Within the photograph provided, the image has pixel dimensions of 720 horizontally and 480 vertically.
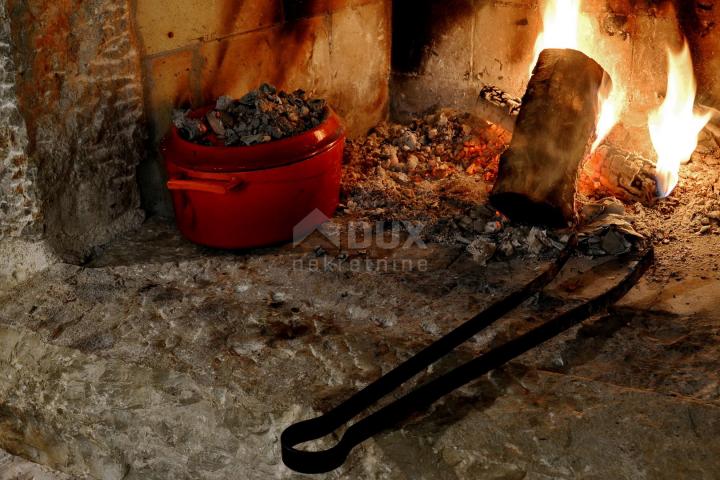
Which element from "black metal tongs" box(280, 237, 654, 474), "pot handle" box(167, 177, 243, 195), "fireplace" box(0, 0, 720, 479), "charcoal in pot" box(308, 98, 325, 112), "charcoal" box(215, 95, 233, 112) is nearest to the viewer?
"black metal tongs" box(280, 237, 654, 474)

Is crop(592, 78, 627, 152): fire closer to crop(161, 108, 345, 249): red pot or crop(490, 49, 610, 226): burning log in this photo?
crop(490, 49, 610, 226): burning log

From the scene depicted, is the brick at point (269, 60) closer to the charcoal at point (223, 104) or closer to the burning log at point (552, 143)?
the charcoal at point (223, 104)

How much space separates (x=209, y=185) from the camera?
3.04 meters

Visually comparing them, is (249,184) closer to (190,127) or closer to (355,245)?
(190,127)

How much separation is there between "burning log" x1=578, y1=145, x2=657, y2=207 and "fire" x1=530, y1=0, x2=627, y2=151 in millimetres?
91

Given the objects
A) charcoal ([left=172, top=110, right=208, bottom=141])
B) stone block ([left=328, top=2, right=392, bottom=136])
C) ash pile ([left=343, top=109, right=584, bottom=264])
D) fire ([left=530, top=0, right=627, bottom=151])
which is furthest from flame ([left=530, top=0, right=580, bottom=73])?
charcoal ([left=172, top=110, right=208, bottom=141])

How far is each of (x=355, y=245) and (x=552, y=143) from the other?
975 millimetres


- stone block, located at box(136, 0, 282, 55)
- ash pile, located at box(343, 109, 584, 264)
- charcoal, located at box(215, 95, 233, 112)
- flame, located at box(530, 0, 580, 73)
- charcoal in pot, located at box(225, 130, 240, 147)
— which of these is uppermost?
stone block, located at box(136, 0, 282, 55)

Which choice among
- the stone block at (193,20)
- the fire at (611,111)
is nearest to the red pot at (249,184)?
the stone block at (193,20)

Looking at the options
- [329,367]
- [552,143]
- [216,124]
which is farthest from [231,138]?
[552,143]

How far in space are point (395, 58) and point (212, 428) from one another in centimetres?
285

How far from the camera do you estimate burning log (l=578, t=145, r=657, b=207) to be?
141 inches

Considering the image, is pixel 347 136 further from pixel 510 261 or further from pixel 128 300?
pixel 128 300

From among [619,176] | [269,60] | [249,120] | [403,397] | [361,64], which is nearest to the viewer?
[403,397]
